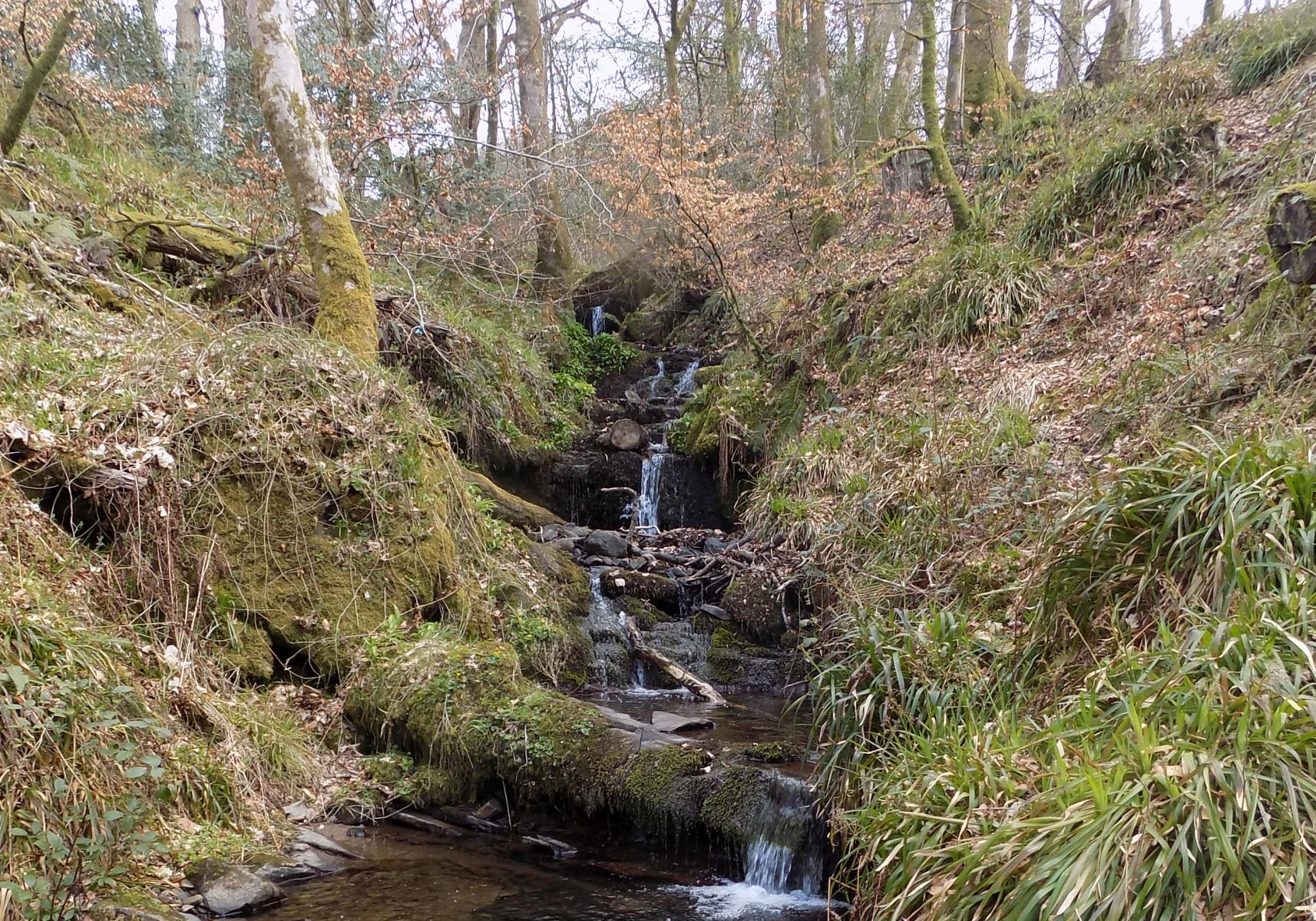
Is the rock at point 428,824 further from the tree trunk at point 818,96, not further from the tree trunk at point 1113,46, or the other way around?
the tree trunk at point 1113,46

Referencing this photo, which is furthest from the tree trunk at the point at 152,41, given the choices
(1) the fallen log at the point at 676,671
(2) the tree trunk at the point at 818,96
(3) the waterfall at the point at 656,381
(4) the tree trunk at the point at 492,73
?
(1) the fallen log at the point at 676,671

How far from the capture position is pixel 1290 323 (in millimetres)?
4992

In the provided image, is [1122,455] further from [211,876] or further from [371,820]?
[211,876]

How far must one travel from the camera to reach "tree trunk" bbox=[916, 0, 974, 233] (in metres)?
8.72

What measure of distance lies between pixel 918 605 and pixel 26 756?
4701 mm

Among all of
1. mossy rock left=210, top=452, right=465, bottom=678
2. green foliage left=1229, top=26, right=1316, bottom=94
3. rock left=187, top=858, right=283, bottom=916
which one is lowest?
rock left=187, top=858, right=283, bottom=916

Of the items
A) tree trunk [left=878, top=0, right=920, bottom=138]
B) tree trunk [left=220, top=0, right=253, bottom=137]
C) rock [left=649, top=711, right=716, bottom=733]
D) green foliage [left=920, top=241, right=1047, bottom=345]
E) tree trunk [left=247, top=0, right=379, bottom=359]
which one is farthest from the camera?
tree trunk [left=878, top=0, right=920, bottom=138]

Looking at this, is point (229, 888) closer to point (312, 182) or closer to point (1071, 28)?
point (312, 182)

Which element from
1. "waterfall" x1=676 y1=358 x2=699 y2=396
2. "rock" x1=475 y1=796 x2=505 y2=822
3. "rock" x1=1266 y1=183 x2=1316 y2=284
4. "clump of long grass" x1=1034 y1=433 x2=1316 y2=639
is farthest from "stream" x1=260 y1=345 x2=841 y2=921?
"waterfall" x1=676 y1=358 x2=699 y2=396

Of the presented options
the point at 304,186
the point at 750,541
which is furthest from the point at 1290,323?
the point at 304,186

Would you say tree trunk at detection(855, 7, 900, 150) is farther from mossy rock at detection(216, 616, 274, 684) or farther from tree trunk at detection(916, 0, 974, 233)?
mossy rock at detection(216, 616, 274, 684)

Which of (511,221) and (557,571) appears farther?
(511,221)

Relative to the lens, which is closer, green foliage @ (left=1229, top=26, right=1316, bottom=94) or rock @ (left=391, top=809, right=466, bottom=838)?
rock @ (left=391, top=809, right=466, bottom=838)

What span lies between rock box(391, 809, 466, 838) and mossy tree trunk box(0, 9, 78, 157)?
690 cm
